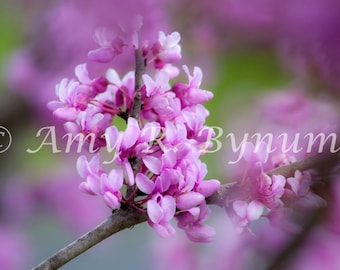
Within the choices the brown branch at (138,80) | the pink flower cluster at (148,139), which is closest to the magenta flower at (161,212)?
the pink flower cluster at (148,139)

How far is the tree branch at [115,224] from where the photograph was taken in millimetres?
737

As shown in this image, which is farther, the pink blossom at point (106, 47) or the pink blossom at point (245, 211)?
the pink blossom at point (106, 47)

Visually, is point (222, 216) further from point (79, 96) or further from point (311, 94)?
point (79, 96)

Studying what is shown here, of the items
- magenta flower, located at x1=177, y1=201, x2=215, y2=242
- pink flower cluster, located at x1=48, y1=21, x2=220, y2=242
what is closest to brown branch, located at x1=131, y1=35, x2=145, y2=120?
pink flower cluster, located at x1=48, y1=21, x2=220, y2=242

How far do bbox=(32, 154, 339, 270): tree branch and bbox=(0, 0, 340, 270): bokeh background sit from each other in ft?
0.22

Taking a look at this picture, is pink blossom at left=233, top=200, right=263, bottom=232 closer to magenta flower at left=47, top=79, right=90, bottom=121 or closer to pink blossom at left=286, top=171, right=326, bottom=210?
pink blossom at left=286, top=171, right=326, bottom=210

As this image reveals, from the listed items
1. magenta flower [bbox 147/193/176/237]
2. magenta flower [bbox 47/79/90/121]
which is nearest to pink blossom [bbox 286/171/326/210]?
magenta flower [bbox 147/193/176/237]

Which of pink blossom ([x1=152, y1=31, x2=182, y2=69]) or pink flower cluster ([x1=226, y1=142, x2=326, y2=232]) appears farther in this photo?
pink blossom ([x1=152, y1=31, x2=182, y2=69])

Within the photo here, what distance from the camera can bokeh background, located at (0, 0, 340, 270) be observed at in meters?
0.79

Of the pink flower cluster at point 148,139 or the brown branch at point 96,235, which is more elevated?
the pink flower cluster at point 148,139

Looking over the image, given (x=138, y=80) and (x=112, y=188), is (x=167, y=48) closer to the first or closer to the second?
(x=138, y=80)

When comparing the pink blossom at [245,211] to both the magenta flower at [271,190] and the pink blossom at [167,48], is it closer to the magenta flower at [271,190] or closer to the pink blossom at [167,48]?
the magenta flower at [271,190]

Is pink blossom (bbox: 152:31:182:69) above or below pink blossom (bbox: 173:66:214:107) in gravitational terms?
above

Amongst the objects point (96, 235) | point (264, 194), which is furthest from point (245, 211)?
point (96, 235)
